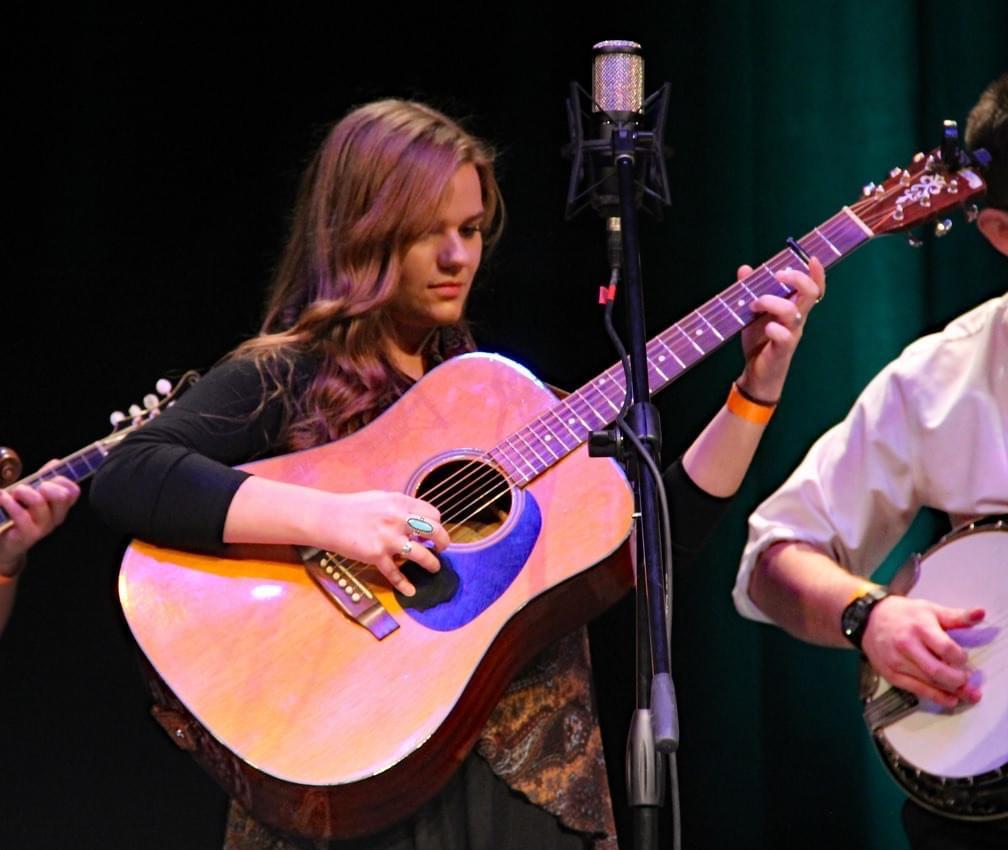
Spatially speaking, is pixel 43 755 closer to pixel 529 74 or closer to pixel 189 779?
pixel 189 779

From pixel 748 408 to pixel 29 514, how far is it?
4.62 ft

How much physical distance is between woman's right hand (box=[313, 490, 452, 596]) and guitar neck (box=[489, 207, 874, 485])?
18 centimetres

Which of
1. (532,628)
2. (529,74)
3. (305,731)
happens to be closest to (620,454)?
(532,628)

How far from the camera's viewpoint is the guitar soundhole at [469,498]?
229 centimetres

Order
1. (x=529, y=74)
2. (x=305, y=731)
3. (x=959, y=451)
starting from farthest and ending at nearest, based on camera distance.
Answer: (x=529, y=74), (x=959, y=451), (x=305, y=731)

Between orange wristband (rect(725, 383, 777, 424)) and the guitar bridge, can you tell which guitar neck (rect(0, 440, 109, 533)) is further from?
orange wristband (rect(725, 383, 777, 424))

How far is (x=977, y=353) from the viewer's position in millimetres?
2254

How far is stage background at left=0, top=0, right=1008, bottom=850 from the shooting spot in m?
3.20

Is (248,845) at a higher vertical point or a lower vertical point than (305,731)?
lower

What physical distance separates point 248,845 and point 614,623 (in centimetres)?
141

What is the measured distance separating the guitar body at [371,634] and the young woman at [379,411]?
60 millimetres

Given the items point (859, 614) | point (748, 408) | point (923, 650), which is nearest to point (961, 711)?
point (923, 650)

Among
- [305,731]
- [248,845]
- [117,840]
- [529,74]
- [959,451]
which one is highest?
[529,74]

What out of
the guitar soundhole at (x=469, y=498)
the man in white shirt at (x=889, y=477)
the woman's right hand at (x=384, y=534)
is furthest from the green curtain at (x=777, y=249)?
the woman's right hand at (x=384, y=534)
